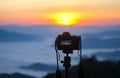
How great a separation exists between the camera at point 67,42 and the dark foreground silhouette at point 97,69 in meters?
7.64

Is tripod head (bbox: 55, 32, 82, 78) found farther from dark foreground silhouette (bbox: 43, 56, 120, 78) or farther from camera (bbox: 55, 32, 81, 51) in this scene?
dark foreground silhouette (bbox: 43, 56, 120, 78)

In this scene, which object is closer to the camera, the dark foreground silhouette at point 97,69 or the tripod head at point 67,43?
the tripod head at point 67,43

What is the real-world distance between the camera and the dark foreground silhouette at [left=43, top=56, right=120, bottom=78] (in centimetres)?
764

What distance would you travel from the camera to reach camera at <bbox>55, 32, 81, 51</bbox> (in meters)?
5.26

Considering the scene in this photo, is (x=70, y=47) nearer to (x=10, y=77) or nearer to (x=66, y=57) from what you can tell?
(x=66, y=57)

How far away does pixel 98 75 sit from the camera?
13711mm

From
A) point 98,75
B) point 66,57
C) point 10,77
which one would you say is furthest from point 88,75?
point 66,57

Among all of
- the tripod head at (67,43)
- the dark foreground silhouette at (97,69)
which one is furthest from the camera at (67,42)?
the dark foreground silhouette at (97,69)

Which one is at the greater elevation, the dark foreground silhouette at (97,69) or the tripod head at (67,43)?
the tripod head at (67,43)

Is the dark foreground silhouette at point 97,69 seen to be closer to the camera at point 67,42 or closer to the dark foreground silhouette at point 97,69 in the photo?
the dark foreground silhouette at point 97,69

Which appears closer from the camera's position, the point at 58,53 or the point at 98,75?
the point at 58,53

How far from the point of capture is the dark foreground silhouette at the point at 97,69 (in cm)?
1337

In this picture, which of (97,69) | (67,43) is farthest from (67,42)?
(97,69)

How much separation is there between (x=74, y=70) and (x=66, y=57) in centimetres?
864
